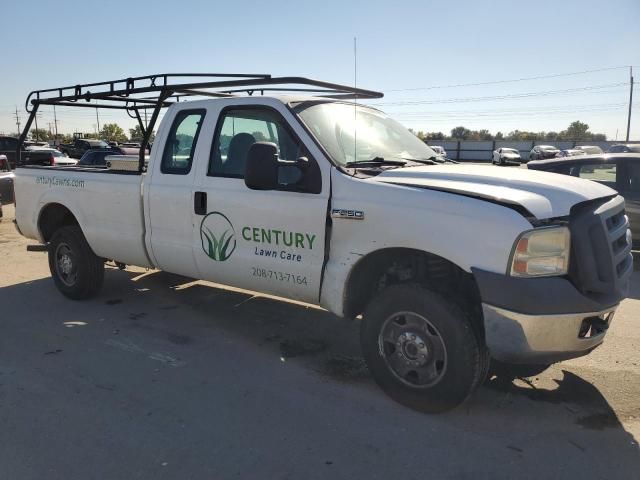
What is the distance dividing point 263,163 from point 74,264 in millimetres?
3358

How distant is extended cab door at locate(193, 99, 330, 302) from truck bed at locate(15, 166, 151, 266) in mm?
937

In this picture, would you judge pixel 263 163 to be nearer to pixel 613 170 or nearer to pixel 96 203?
pixel 96 203

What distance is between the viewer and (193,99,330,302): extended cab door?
3.77 meters

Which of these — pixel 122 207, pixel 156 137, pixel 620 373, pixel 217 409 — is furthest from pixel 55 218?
pixel 620 373

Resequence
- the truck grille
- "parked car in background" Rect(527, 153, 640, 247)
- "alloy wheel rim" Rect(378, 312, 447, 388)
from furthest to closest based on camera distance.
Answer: "parked car in background" Rect(527, 153, 640, 247), "alloy wheel rim" Rect(378, 312, 447, 388), the truck grille

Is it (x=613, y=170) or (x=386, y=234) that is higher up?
(x=613, y=170)

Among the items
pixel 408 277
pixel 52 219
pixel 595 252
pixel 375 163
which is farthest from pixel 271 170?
pixel 52 219

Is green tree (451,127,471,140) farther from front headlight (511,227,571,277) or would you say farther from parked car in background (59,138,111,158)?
front headlight (511,227,571,277)

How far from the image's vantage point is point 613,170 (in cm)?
760

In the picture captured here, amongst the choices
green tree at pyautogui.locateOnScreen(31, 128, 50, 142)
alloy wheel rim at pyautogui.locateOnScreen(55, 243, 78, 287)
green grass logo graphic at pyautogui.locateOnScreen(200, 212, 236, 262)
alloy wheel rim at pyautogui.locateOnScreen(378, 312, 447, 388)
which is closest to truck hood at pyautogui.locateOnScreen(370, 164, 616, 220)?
alloy wheel rim at pyautogui.locateOnScreen(378, 312, 447, 388)

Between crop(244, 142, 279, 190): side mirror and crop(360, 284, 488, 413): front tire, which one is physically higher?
crop(244, 142, 279, 190): side mirror

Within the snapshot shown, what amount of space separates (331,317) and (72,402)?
101 inches

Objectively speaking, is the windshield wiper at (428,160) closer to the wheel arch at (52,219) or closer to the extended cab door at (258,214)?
the extended cab door at (258,214)

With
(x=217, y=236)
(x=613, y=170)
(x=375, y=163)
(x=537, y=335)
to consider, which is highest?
(x=375, y=163)
